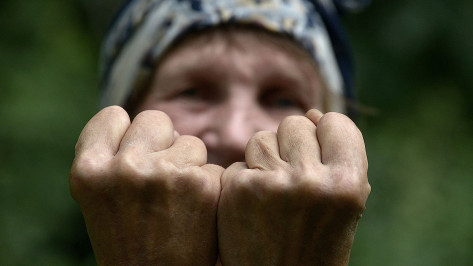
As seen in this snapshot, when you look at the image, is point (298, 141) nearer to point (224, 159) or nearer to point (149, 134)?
point (149, 134)

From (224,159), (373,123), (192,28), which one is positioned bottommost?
(373,123)

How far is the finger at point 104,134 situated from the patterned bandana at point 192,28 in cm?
49

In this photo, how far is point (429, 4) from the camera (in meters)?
2.56

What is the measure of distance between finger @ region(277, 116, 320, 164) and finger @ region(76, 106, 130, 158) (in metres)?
0.18

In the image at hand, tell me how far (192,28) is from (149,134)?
526 mm

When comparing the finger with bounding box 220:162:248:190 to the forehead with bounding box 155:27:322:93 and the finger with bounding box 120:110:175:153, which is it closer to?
the finger with bounding box 120:110:175:153

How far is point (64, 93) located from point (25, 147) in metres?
0.32

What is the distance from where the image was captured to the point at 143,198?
577 mm

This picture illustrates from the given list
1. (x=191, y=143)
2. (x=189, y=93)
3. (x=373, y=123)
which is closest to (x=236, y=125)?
(x=189, y=93)

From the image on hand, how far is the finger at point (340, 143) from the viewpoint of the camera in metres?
0.57

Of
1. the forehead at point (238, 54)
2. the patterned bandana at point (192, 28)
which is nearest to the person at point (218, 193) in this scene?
the forehead at point (238, 54)

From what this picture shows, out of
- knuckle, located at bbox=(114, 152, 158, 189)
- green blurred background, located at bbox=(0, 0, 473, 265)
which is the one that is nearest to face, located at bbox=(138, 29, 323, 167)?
knuckle, located at bbox=(114, 152, 158, 189)

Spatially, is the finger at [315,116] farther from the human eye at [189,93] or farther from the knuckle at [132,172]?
the human eye at [189,93]

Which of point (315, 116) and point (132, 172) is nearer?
point (132, 172)
